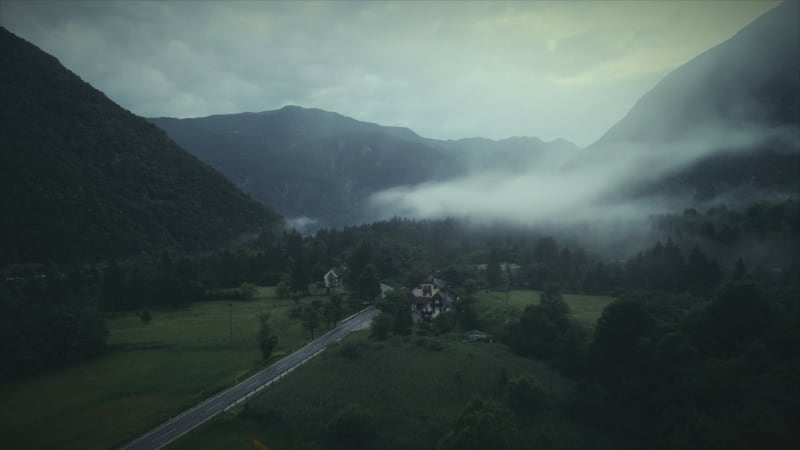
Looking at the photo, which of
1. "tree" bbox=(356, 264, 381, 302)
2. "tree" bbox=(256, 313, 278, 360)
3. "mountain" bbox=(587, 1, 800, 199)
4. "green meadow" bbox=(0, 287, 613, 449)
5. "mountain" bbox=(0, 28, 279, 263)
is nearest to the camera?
"green meadow" bbox=(0, 287, 613, 449)

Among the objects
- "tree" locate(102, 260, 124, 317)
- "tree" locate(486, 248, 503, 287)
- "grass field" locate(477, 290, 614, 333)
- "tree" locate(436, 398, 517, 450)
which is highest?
"tree" locate(102, 260, 124, 317)

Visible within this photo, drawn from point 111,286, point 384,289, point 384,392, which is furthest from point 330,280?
point 384,392

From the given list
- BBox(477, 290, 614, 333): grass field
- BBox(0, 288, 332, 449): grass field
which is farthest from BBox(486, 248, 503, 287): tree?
BBox(0, 288, 332, 449): grass field

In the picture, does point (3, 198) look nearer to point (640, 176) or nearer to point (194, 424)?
point (194, 424)

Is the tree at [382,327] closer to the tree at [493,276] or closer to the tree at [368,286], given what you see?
the tree at [368,286]


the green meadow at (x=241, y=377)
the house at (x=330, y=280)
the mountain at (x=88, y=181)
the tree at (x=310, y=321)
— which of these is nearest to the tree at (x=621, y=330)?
the green meadow at (x=241, y=377)

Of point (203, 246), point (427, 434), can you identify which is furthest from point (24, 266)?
point (427, 434)

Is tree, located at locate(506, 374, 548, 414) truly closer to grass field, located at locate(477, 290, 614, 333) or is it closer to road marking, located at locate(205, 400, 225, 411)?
grass field, located at locate(477, 290, 614, 333)
